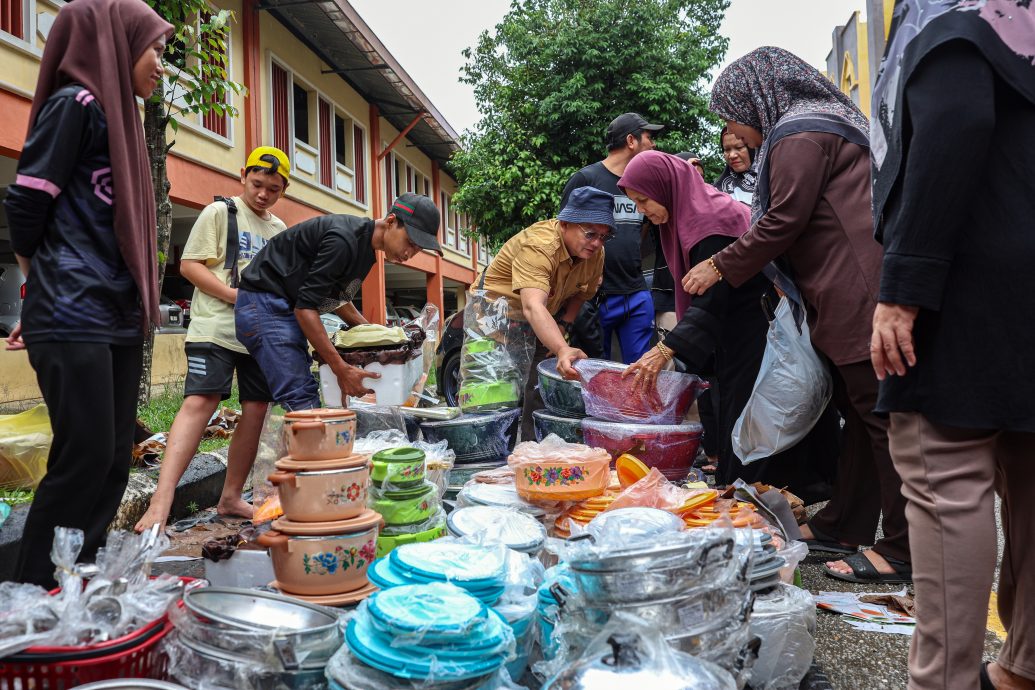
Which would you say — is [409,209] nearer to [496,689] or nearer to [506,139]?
[496,689]

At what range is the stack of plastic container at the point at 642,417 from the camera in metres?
3.41

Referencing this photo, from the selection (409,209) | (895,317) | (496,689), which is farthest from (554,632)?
(409,209)

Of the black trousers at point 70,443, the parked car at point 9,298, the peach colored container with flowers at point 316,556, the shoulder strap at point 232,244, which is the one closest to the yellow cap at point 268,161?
the shoulder strap at point 232,244

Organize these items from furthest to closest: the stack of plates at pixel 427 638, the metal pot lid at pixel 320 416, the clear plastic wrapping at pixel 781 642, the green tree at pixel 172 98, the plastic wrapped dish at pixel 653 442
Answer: the green tree at pixel 172 98 → the plastic wrapped dish at pixel 653 442 → the metal pot lid at pixel 320 416 → the clear plastic wrapping at pixel 781 642 → the stack of plates at pixel 427 638

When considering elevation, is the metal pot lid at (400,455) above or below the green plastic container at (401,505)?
above

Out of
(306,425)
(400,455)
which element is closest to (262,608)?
(306,425)

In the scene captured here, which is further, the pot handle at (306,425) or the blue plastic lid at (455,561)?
the pot handle at (306,425)

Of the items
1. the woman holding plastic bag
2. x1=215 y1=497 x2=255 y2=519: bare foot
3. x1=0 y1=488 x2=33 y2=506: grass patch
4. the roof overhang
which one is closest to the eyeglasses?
the woman holding plastic bag

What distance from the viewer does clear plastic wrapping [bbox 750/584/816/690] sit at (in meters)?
1.91

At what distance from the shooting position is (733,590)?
164 cm

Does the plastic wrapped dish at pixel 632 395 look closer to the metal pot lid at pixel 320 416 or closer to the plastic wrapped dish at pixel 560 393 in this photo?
the plastic wrapped dish at pixel 560 393

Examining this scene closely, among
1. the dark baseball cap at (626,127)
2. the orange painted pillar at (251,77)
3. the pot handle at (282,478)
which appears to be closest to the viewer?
the pot handle at (282,478)

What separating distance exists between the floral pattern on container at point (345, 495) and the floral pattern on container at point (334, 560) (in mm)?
127

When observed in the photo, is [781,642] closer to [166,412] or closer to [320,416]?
[320,416]
